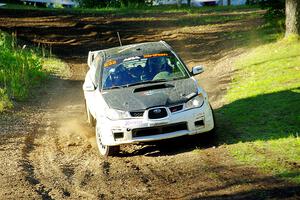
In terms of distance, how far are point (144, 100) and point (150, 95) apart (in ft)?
0.82

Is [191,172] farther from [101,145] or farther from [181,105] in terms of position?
[101,145]

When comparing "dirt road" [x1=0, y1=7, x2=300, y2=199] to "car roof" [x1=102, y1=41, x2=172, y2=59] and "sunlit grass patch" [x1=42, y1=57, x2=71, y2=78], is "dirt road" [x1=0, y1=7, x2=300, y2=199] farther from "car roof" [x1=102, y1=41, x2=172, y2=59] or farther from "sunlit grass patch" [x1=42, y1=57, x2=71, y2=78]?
"sunlit grass patch" [x1=42, y1=57, x2=71, y2=78]

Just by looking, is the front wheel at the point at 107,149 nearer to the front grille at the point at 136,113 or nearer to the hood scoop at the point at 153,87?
the front grille at the point at 136,113

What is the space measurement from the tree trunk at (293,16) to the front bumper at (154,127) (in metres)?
10.9

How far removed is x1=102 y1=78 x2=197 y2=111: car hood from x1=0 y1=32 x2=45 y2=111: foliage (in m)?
5.43

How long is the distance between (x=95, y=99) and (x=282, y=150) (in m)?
3.58

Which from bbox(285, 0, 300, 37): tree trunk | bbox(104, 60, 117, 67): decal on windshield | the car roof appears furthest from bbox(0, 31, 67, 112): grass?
bbox(285, 0, 300, 37): tree trunk

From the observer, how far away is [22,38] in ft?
100

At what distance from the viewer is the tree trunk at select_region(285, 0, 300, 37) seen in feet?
64.3

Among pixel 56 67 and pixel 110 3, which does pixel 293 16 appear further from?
pixel 110 3

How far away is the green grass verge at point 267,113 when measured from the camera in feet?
29.6

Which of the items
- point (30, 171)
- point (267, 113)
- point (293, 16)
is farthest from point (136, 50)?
point (293, 16)

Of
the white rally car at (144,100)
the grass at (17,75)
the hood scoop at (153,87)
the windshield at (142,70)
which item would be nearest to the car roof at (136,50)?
the white rally car at (144,100)

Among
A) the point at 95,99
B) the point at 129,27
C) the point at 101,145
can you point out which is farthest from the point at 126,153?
the point at 129,27
